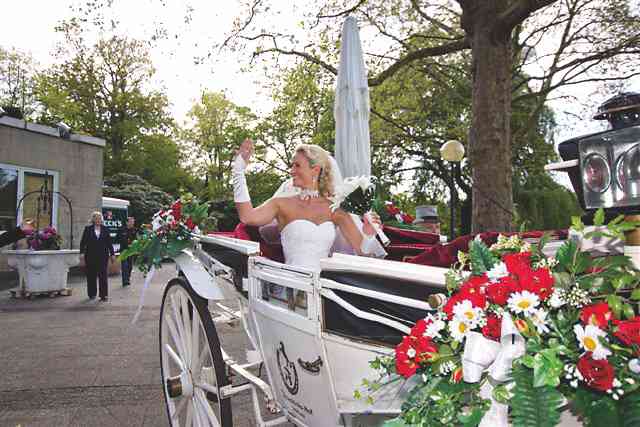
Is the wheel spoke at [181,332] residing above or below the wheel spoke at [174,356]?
above

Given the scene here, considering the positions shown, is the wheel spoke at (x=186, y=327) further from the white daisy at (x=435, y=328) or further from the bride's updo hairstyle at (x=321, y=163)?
the white daisy at (x=435, y=328)

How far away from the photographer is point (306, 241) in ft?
12.3

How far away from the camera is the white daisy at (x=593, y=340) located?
0.98m

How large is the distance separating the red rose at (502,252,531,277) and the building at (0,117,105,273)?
13.5m

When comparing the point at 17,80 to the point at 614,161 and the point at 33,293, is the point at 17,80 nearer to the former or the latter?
the point at 33,293

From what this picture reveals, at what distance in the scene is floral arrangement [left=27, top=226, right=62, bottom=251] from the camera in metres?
10.0

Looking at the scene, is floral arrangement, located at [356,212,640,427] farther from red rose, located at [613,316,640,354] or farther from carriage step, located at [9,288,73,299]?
carriage step, located at [9,288,73,299]

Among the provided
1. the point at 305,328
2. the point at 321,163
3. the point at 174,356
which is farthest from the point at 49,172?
the point at 305,328

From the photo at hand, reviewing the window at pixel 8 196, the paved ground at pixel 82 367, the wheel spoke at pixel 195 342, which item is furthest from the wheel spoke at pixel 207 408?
the window at pixel 8 196

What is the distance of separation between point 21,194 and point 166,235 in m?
11.5

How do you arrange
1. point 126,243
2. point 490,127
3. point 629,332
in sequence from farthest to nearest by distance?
1. point 126,243
2. point 490,127
3. point 629,332

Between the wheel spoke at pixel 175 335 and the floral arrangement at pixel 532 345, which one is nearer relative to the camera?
the floral arrangement at pixel 532 345

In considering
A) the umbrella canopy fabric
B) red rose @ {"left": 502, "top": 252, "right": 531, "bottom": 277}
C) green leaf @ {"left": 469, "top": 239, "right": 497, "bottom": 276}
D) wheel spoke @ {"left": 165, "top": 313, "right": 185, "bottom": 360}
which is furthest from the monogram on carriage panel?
the umbrella canopy fabric

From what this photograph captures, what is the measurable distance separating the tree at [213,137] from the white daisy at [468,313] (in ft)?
121
